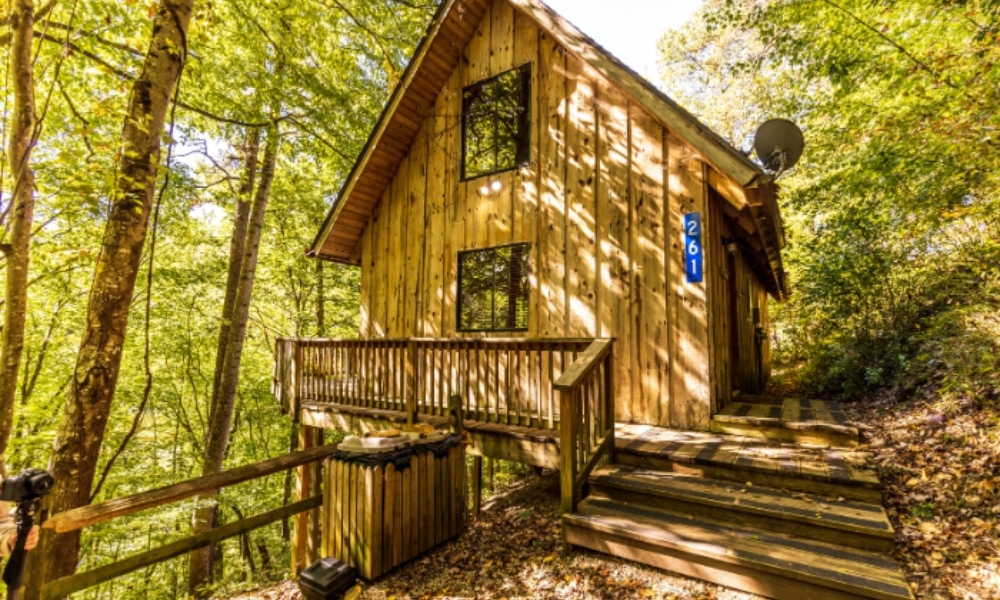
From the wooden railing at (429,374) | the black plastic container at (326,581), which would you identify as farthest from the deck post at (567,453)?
the black plastic container at (326,581)

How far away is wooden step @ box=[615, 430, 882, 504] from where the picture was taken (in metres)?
3.60

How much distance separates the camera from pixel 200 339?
13.1 meters

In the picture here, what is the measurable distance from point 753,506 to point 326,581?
3379 mm

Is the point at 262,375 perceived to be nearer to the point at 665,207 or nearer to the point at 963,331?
the point at 665,207

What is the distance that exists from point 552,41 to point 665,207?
3.59 meters

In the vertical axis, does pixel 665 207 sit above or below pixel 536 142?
below

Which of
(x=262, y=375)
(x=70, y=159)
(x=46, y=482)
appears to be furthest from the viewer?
(x=262, y=375)

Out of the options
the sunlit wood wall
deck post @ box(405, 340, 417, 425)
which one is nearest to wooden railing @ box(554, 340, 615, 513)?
the sunlit wood wall

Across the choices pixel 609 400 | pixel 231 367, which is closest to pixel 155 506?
pixel 609 400

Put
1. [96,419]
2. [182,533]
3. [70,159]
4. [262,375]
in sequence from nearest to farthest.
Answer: [96,419] → [70,159] → [182,533] → [262,375]

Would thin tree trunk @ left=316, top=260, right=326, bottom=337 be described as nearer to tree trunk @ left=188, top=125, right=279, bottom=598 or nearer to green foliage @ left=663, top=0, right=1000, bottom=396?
tree trunk @ left=188, top=125, right=279, bottom=598

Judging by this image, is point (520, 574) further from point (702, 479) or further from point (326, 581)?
point (702, 479)

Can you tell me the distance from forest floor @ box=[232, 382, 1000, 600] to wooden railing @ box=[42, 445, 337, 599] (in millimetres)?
1060

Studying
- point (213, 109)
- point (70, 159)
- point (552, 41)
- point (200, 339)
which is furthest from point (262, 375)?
point (552, 41)
